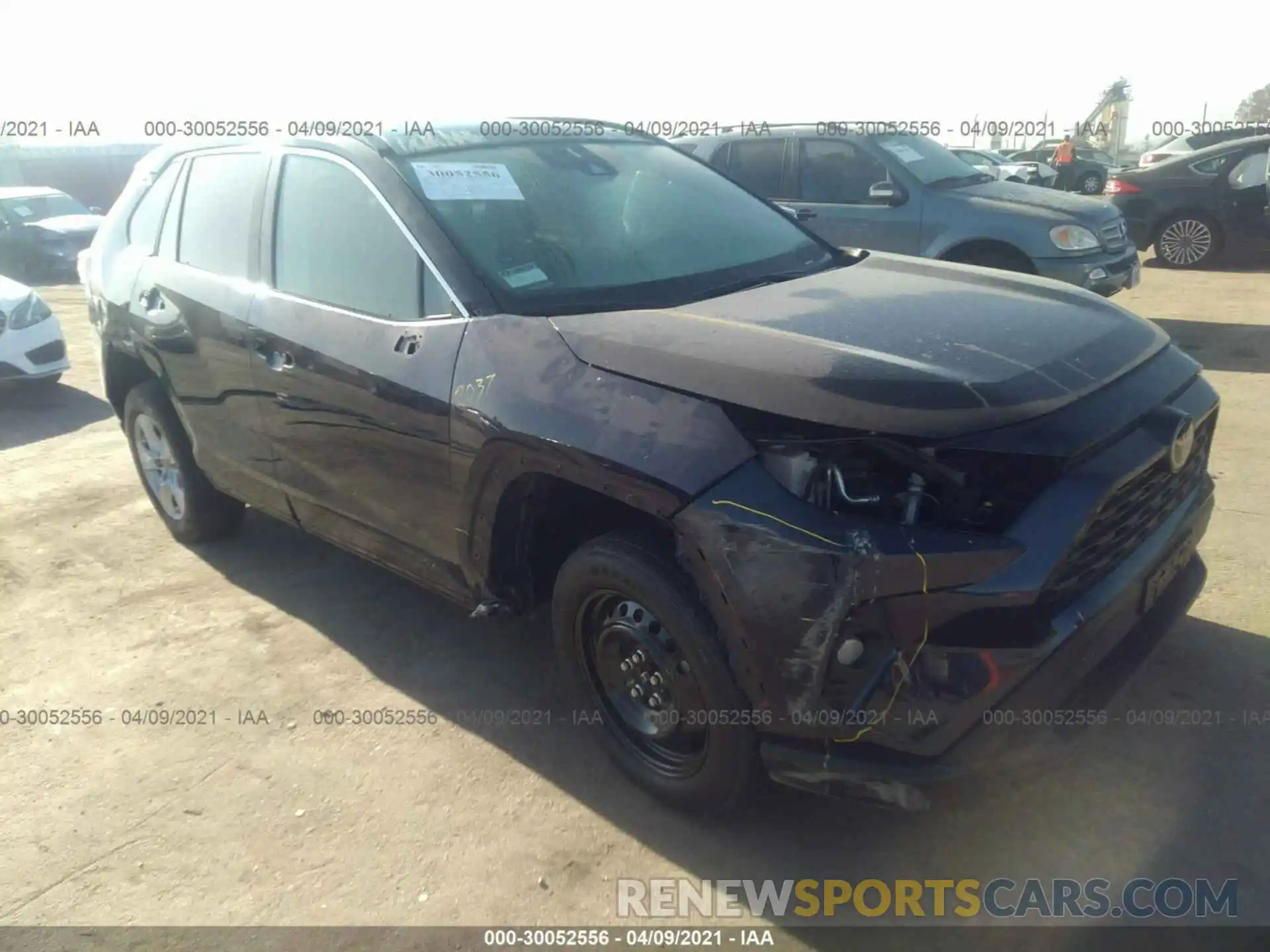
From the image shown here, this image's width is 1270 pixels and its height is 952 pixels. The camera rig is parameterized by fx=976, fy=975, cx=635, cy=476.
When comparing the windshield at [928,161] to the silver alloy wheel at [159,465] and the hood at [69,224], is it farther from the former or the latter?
the hood at [69,224]

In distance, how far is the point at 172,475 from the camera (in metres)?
4.64

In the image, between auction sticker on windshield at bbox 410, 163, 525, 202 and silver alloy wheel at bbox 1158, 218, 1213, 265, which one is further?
silver alloy wheel at bbox 1158, 218, 1213, 265

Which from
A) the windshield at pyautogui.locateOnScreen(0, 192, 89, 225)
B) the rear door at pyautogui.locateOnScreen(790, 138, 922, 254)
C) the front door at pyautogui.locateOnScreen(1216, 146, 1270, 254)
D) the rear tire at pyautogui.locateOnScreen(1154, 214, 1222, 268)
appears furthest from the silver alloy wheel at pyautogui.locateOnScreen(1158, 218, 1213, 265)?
the windshield at pyautogui.locateOnScreen(0, 192, 89, 225)

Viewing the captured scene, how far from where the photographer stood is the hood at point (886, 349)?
2.20m

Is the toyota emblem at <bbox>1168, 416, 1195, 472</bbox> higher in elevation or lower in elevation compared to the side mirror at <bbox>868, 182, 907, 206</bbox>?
lower

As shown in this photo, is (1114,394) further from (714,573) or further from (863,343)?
(714,573)

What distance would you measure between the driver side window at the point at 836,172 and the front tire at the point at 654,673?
6.03m

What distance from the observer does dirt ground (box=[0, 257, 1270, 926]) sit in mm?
2549

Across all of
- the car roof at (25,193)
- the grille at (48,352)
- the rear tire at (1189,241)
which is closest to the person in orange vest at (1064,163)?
the rear tire at (1189,241)

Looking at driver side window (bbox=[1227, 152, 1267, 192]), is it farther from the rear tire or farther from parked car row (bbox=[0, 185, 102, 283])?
parked car row (bbox=[0, 185, 102, 283])

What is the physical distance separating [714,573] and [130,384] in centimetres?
363

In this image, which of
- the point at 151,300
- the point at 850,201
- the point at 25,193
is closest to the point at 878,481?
the point at 151,300

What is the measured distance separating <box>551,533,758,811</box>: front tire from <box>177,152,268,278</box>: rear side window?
202 centimetres

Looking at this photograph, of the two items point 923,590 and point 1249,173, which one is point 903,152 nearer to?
point 1249,173
